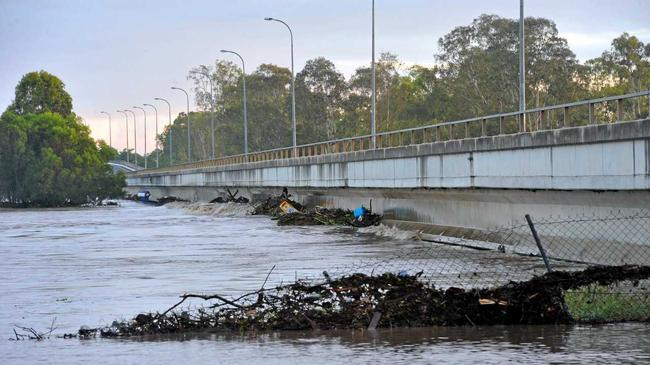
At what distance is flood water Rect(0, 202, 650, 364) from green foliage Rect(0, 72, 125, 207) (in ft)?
236

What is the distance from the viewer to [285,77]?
141500mm

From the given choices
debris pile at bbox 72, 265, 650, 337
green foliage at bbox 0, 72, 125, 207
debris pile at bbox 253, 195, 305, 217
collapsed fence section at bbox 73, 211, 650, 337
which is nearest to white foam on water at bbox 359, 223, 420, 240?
debris pile at bbox 253, 195, 305, 217

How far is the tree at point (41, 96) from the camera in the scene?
148 metres

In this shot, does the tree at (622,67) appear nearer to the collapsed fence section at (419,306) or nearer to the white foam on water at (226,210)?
the white foam on water at (226,210)

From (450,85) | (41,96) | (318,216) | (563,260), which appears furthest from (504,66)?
(41,96)

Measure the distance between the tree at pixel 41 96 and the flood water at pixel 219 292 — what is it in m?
109

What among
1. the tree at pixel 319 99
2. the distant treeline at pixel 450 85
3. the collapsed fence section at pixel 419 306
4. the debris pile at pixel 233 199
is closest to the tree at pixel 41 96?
the distant treeline at pixel 450 85

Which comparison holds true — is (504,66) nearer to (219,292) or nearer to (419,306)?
(219,292)

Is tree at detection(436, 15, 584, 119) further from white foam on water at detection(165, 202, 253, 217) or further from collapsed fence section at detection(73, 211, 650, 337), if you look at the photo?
collapsed fence section at detection(73, 211, 650, 337)

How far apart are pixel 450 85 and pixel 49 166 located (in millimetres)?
41283

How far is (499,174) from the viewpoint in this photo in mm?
30141

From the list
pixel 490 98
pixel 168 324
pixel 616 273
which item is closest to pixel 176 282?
pixel 168 324

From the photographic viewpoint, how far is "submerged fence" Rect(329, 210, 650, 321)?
15.5 m

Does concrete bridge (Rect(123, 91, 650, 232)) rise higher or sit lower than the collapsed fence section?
higher
